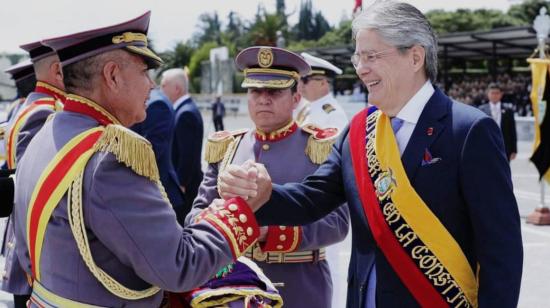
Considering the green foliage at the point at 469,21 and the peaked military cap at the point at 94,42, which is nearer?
the peaked military cap at the point at 94,42

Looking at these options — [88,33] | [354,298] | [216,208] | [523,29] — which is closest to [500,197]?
[354,298]

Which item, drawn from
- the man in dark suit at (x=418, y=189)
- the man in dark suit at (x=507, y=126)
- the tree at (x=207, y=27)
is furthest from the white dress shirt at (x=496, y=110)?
the tree at (x=207, y=27)

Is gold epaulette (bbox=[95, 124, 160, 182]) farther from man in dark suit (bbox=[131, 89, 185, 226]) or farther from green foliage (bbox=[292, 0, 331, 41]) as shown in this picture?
green foliage (bbox=[292, 0, 331, 41])

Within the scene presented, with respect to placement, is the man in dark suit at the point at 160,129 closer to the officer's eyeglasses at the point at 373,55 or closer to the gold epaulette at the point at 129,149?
the officer's eyeglasses at the point at 373,55

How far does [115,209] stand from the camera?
1.95 metres

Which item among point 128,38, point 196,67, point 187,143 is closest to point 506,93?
point 187,143

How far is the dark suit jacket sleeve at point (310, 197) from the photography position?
2625 millimetres

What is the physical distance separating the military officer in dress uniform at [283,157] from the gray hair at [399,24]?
1126 mm

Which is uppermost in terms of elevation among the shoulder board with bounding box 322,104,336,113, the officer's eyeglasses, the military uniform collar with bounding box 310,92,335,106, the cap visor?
the cap visor

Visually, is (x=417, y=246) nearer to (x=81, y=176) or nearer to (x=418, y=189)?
(x=418, y=189)

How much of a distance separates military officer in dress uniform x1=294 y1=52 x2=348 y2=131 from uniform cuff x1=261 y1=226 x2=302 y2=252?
8.57ft

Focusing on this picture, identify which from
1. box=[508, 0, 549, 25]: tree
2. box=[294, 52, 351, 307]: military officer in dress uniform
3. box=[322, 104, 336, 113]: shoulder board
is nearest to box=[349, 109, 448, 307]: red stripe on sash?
box=[294, 52, 351, 307]: military officer in dress uniform

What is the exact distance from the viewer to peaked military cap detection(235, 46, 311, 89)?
139 inches

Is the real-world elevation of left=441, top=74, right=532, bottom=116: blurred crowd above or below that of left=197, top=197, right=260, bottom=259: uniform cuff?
below
